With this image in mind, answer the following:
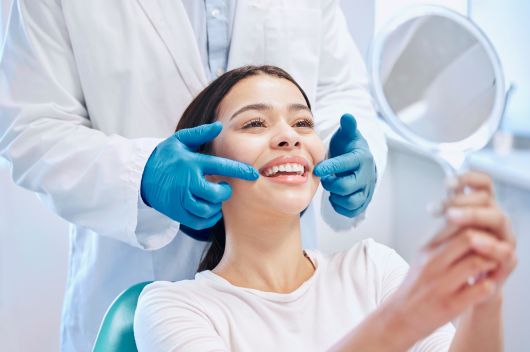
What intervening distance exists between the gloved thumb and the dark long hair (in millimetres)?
112

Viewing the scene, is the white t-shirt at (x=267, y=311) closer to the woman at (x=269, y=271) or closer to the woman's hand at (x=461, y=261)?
the woman at (x=269, y=271)

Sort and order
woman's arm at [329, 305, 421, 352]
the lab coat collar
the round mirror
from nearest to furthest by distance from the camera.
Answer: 1. woman's arm at [329, 305, 421, 352]
2. the round mirror
3. the lab coat collar

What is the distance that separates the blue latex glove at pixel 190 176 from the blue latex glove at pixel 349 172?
182mm

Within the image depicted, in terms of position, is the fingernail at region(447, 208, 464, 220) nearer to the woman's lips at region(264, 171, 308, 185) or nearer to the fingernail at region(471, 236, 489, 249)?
the fingernail at region(471, 236, 489, 249)

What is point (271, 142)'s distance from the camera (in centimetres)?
131

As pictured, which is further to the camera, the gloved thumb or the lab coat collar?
the lab coat collar

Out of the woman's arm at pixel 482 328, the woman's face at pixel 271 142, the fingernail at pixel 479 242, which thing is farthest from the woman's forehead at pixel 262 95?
the fingernail at pixel 479 242

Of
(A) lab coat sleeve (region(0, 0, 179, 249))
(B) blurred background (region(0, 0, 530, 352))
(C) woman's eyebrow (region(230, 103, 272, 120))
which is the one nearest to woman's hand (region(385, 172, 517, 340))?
(C) woman's eyebrow (region(230, 103, 272, 120))

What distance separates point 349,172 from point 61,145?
0.60 meters

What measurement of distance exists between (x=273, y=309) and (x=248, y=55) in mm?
662

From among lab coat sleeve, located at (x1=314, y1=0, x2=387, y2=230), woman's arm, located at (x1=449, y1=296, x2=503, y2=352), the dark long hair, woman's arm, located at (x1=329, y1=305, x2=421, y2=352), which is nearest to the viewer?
woman's arm, located at (x1=329, y1=305, x2=421, y2=352)

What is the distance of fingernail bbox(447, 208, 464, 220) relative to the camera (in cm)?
67

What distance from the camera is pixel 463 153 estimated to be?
37.8 inches

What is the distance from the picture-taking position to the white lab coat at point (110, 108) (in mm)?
1425
